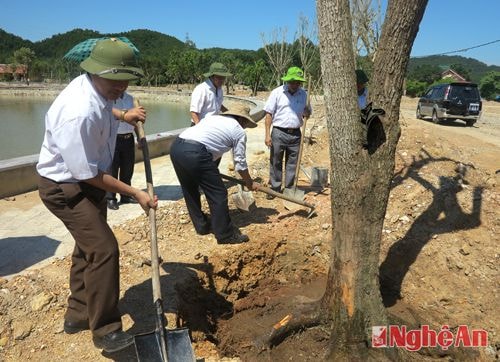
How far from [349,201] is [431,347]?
1472mm

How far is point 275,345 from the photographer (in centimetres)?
321

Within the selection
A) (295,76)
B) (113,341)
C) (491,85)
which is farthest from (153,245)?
(491,85)

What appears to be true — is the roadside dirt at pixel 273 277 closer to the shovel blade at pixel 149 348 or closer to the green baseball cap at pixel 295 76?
the shovel blade at pixel 149 348

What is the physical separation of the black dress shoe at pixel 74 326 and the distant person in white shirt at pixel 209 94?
10.4 ft

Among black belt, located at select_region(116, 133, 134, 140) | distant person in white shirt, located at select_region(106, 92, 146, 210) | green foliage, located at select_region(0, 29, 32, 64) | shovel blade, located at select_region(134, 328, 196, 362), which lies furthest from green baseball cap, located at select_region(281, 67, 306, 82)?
green foliage, located at select_region(0, 29, 32, 64)

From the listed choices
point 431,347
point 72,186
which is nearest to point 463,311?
point 431,347

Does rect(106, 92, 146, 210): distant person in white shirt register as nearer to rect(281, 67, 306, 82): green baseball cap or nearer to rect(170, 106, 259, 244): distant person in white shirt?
rect(170, 106, 259, 244): distant person in white shirt

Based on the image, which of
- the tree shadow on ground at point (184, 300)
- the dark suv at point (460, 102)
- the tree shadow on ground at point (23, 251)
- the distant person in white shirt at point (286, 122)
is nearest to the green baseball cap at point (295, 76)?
the distant person in white shirt at point (286, 122)

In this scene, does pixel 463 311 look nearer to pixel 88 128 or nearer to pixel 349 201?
pixel 349 201

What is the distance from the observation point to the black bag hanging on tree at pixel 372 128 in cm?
276

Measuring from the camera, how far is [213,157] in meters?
4.34

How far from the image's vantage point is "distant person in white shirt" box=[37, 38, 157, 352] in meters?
2.24

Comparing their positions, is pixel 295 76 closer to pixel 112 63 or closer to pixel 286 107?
pixel 286 107

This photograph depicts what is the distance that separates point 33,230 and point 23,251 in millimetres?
518
